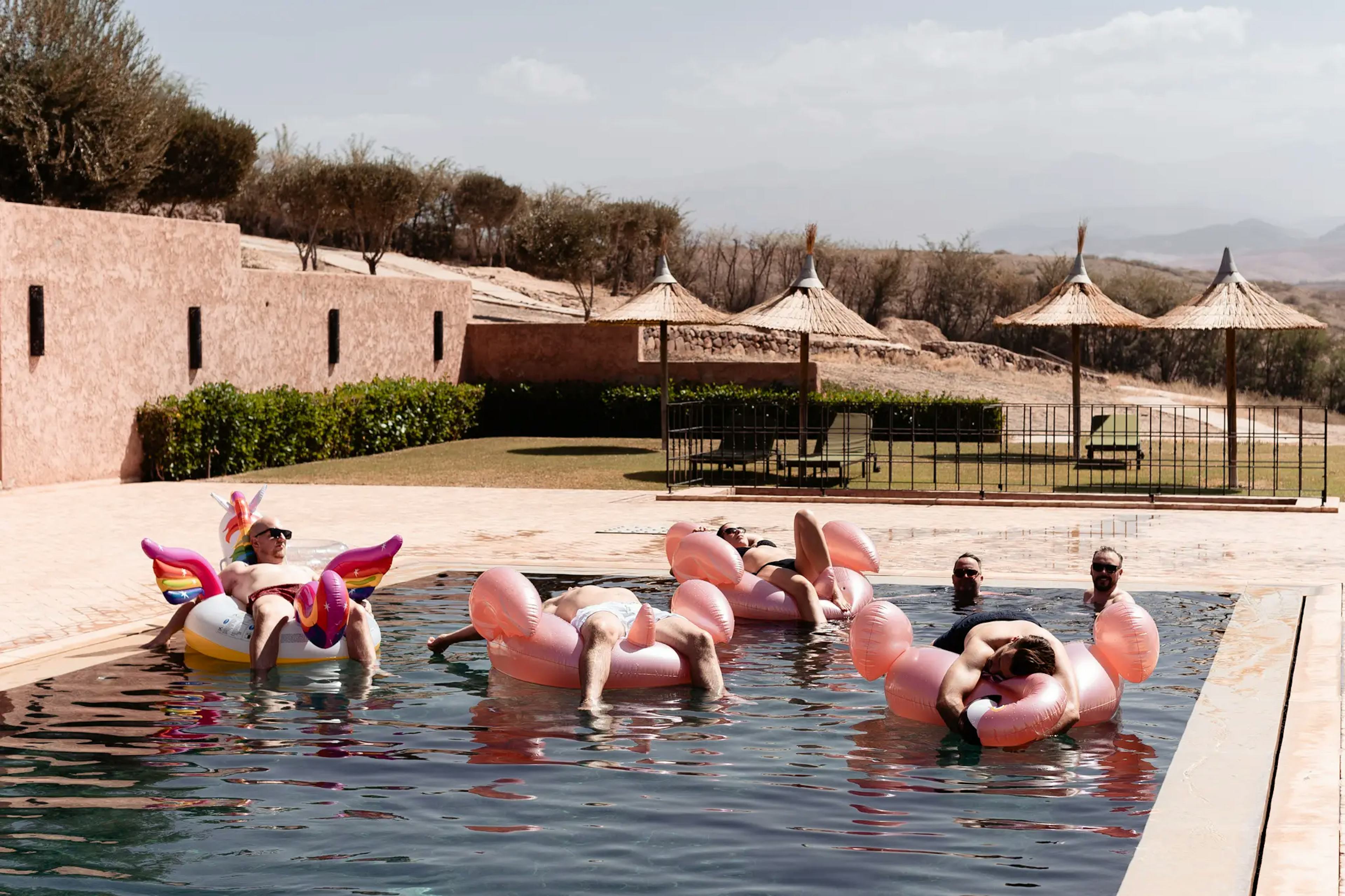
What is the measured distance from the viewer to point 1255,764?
663cm

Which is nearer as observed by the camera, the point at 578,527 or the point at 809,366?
the point at 578,527

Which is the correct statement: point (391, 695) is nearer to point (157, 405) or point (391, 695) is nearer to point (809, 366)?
point (157, 405)

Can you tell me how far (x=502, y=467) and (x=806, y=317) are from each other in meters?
5.10

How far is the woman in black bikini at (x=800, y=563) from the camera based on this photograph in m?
10.6

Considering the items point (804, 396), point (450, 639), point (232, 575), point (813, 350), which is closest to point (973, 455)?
point (804, 396)

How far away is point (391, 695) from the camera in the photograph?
8.51 metres

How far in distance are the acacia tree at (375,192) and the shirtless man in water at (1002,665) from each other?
38621mm

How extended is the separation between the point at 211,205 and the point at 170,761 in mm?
44157

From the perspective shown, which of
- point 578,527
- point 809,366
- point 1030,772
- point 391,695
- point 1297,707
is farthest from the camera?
point 809,366

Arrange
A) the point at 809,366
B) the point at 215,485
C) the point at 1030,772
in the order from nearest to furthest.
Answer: the point at 1030,772 → the point at 215,485 → the point at 809,366

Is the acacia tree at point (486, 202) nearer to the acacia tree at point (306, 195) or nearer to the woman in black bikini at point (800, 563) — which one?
the acacia tree at point (306, 195)

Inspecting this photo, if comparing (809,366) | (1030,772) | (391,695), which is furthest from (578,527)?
(809,366)

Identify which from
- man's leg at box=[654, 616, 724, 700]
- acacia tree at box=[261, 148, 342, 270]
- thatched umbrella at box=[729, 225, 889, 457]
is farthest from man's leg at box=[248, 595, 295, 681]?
acacia tree at box=[261, 148, 342, 270]

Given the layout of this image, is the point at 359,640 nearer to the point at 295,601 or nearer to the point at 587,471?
the point at 295,601
